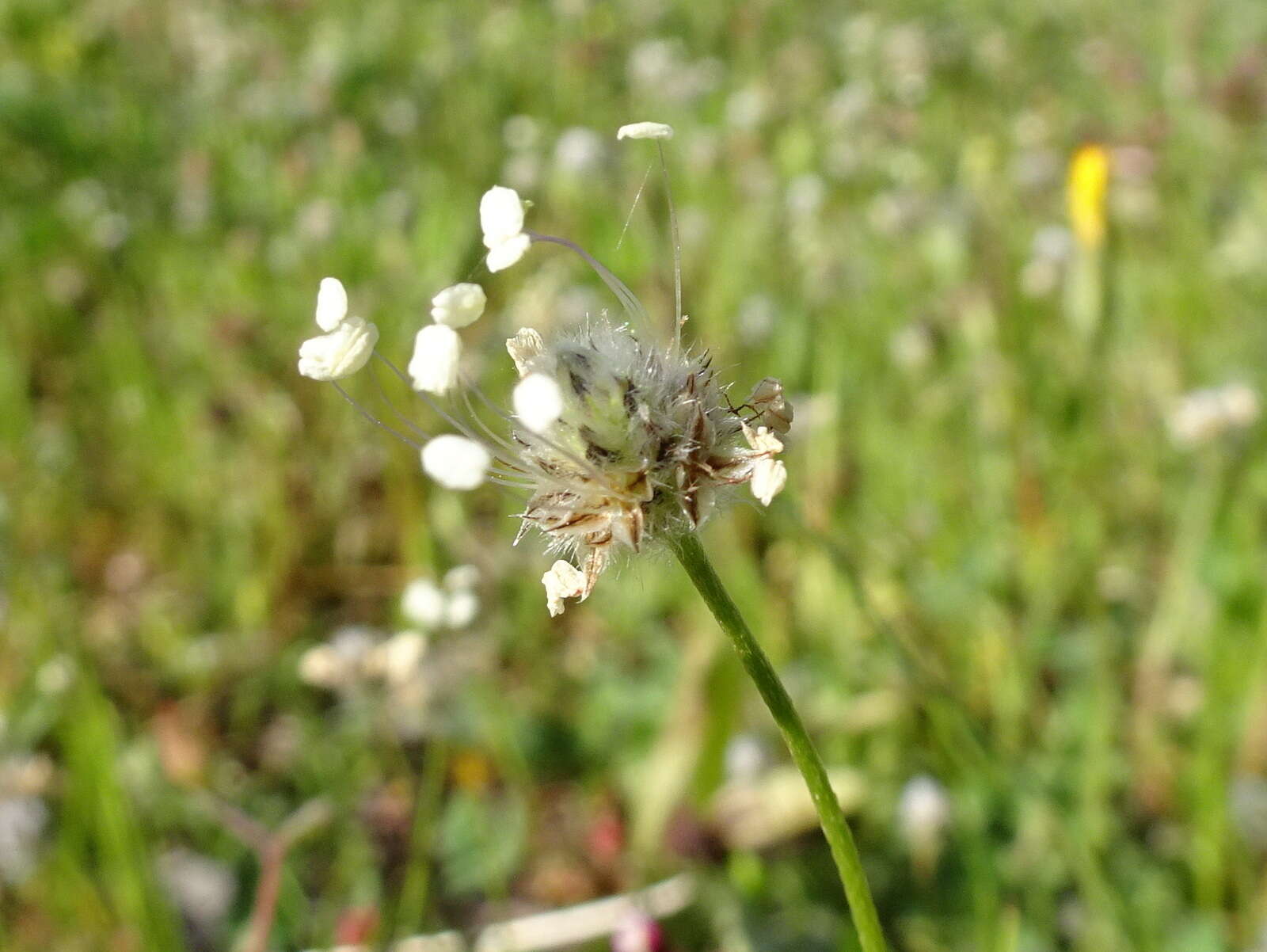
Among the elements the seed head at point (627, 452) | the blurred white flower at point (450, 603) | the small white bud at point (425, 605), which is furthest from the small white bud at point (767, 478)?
the small white bud at point (425, 605)

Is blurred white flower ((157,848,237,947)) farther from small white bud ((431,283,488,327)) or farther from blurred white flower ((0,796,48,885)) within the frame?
small white bud ((431,283,488,327))

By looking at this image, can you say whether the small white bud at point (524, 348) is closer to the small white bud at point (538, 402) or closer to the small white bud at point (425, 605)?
the small white bud at point (538, 402)

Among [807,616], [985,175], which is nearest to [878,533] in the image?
[807,616]

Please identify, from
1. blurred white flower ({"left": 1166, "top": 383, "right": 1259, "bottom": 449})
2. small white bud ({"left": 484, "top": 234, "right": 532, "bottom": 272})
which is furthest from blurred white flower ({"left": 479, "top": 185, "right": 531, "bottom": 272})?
blurred white flower ({"left": 1166, "top": 383, "right": 1259, "bottom": 449})

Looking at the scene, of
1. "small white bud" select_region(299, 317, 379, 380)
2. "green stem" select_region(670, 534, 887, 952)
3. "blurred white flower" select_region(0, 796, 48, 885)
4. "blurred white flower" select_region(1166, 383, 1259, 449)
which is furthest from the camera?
"blurred white flower" select_region(1166, 383, 1259, 449)

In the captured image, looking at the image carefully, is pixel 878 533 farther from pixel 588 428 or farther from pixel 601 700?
pixel 588 428

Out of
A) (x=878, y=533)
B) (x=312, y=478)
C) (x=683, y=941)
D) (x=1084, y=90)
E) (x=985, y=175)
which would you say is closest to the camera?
(x=683, y=941)

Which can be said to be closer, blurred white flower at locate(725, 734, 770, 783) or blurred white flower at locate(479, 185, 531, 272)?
blurred white flower at locate(479, 185, 531, 272)
